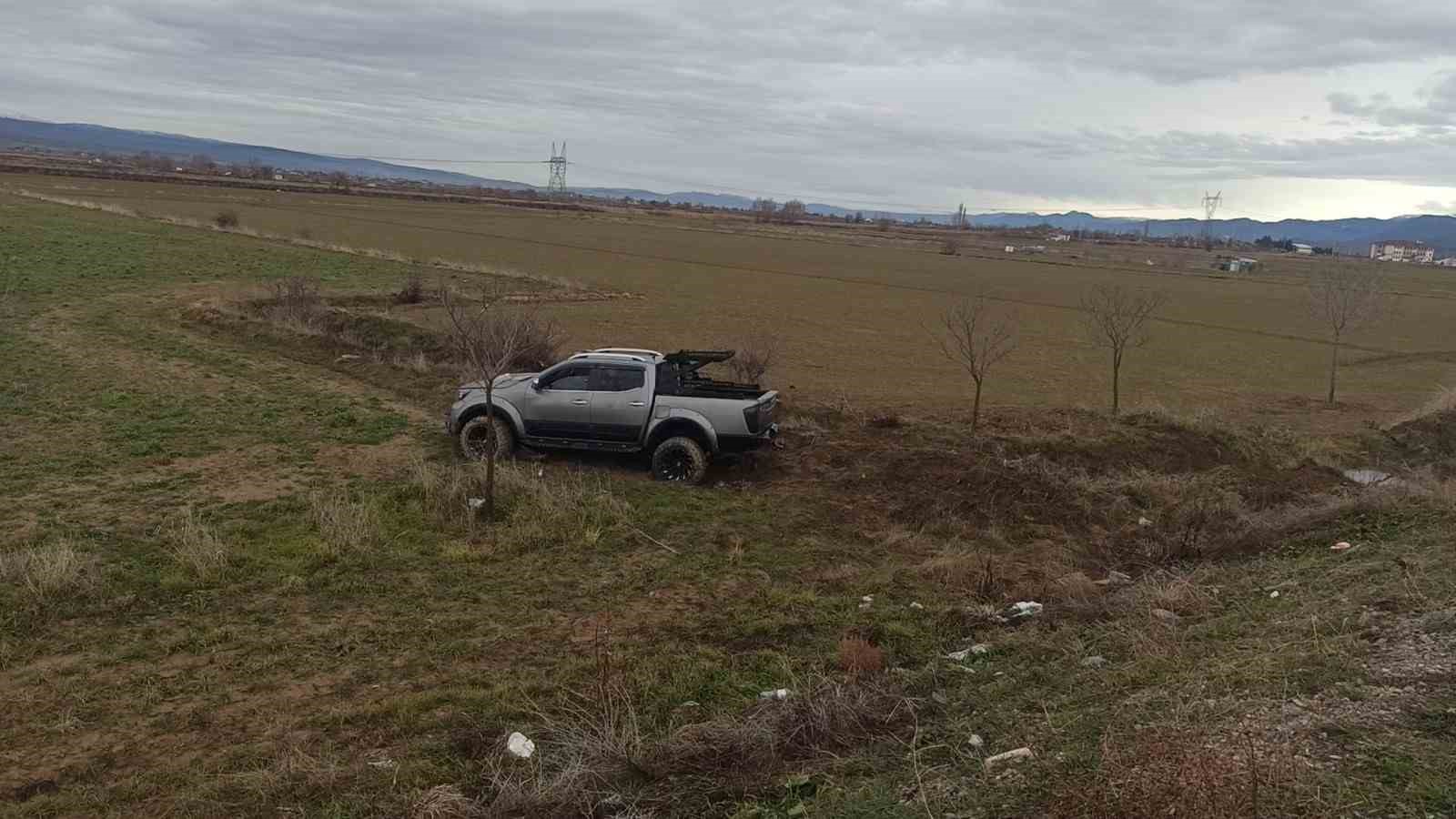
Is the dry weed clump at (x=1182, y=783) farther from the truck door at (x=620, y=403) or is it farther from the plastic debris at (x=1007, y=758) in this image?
the truck door at (x=620, y=403)

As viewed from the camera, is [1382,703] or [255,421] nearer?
[1382,703]

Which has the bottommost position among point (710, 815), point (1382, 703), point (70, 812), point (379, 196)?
point (70, 812)

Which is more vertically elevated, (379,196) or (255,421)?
(379,196)

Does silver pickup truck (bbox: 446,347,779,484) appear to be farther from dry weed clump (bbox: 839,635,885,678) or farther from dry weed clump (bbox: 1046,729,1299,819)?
dry weed clump (bbox: 1046,729,1299,819)

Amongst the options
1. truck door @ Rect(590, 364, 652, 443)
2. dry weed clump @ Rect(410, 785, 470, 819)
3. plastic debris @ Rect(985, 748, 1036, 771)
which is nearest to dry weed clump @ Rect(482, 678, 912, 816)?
dry weed clump @ Rect(410, 785, 470, 819)

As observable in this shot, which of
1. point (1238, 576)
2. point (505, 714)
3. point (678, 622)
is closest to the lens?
point (505, 714)

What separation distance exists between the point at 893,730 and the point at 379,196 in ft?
464

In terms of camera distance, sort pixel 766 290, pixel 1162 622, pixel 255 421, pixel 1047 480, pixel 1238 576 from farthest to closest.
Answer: pixel 766 290 < pixel 255 421 < pixel 1047 480 < pixel 1238 576 < pixel 1162 622

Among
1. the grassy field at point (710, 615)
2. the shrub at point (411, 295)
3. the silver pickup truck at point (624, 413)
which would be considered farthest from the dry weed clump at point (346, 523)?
the shrub at point (411, 295)

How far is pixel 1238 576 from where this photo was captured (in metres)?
9.74

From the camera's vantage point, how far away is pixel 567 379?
1409 cm

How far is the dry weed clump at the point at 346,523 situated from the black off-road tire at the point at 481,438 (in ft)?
9.29

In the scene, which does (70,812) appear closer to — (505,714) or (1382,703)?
(505,714)

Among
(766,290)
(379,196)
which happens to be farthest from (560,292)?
(379,196)
